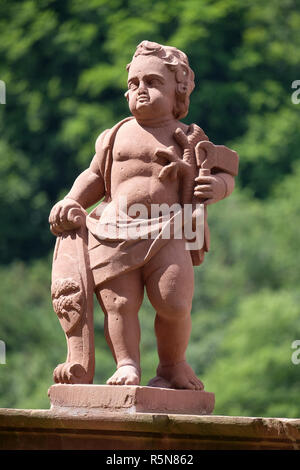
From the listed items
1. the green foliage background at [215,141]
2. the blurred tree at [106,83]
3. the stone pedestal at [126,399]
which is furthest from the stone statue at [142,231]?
the blurred tree at [106,83]

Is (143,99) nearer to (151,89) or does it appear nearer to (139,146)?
(151,89)

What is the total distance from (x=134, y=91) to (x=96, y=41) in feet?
75.5

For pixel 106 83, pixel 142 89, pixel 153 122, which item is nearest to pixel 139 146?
pixel 153 122

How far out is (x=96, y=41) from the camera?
31391 millimetres

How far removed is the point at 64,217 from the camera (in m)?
8.55

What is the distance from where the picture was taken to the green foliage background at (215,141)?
2028 centimetres

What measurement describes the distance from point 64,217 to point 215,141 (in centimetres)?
1946

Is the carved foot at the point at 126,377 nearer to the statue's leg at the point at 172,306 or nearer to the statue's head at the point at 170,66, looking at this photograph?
the statue's leg at the point at 172,306

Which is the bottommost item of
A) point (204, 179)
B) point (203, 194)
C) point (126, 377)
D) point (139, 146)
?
point (126, 377)

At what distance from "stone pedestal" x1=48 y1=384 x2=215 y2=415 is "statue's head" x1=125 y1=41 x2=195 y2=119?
6.08ft

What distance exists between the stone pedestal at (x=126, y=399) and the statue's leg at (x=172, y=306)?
151mm

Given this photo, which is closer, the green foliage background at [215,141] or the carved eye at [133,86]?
the carved eye at [133,86]

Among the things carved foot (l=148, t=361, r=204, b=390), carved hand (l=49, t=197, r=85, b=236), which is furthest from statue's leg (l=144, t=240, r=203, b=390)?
carved hand (l=49, t=197, r=85, b=236)
